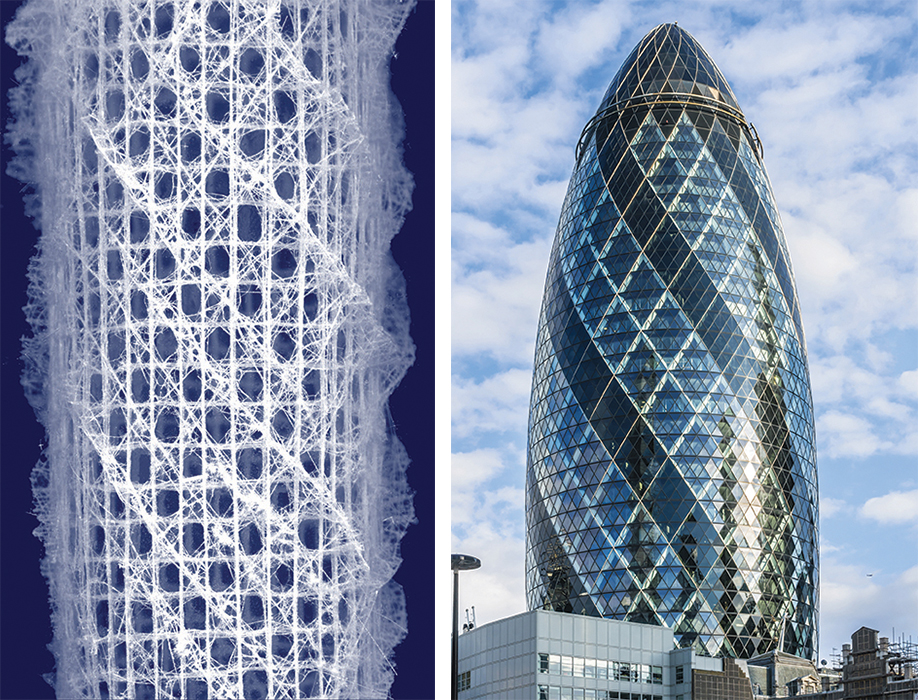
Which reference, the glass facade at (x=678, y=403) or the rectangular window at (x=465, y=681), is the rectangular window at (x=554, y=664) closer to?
the rectangular window at (x=465, y=681)

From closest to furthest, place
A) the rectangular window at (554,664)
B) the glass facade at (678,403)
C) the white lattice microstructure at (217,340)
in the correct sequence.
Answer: the white lattice microstructure at (217,340)
the rectangular window at (554,664)
the glass facade at (678,403)

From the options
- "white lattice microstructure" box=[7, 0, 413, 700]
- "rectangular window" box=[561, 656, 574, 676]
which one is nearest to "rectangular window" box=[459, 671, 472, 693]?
"rectangular window" box=[561, 656, 574, 676]

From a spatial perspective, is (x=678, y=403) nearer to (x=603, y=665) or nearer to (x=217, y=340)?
(x=603, y=665)

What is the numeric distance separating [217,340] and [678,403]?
5011cm

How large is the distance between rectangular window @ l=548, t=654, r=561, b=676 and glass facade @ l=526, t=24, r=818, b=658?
18763 millimetres

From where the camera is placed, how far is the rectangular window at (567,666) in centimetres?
4122

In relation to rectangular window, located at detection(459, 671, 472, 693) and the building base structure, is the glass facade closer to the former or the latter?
the building base structure

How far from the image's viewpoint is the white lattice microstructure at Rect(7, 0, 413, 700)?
41.4 ft

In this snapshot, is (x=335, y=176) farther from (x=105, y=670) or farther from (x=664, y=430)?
(x=664, y=430)

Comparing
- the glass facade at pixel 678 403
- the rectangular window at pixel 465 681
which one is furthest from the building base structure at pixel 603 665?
the glass facade at pixel 678 403

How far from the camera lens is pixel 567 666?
4134 cm

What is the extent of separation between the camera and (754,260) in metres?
63.6

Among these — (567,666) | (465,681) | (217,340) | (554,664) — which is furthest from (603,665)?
(217,340)

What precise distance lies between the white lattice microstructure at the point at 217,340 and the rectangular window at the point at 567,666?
30.0m
